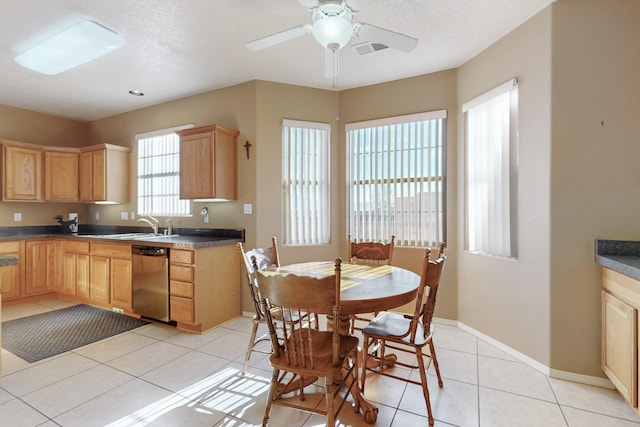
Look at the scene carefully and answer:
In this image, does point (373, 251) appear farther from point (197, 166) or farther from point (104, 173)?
point (104, 173)

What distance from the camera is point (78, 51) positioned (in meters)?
2.77

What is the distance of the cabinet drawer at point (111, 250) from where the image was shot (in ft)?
11.5

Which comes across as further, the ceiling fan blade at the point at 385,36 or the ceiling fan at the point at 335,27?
the ceiling fan blade at the point at 385,36

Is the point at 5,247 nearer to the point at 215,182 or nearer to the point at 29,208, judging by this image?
the point at 29,208

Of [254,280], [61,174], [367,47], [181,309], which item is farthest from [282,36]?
[61,174]

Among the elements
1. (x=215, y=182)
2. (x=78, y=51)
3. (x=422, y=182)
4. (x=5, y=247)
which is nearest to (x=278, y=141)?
(x=215, y=182)

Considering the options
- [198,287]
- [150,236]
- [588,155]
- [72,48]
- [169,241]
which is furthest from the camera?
[150,236]

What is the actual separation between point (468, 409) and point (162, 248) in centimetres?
307

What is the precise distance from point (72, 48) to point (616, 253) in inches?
186

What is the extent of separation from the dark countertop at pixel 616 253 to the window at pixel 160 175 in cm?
422

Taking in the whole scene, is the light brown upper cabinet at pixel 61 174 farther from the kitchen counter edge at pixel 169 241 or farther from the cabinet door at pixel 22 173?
the kitchen counter edge at pixel 169 241

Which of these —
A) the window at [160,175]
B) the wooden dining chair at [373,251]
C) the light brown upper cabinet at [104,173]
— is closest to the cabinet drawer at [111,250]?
the window at [160,175]

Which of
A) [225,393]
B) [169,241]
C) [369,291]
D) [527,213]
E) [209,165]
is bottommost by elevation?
[225,393]

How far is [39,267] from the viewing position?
4211mm
